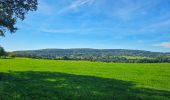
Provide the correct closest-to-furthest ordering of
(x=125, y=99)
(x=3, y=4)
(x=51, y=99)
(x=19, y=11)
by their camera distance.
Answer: (x=51, y=99) < (x=125, y=99) < (x=3, y=4) < (x=19, y=11)

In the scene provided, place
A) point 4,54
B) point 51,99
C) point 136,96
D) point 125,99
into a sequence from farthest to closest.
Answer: point 4,54 < point 136,96 < point 125,99 < point 51,99

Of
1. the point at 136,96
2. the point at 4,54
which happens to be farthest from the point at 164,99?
the point at 4,54

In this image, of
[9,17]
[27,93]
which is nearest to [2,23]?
[9,17]

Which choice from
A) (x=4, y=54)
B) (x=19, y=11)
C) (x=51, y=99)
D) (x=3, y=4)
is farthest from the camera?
(x=4, y=54)

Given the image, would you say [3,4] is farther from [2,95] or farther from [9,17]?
[2,95]

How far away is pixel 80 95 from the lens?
2103 cm

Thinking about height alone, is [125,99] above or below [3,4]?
below

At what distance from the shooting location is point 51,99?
1897cm

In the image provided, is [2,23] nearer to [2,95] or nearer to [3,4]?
[3,4]

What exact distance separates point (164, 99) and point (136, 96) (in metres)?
1.78

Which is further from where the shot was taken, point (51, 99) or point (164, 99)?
point (164, 99)

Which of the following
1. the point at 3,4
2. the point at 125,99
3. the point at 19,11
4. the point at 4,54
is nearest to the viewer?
the point at 125,99

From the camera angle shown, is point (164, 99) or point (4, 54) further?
point (4, 54)

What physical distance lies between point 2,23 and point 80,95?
2278 cm
